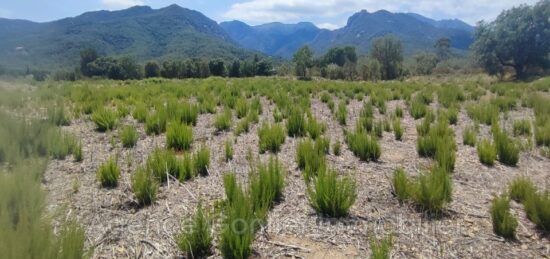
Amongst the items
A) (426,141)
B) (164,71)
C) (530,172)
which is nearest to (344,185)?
(426,141)

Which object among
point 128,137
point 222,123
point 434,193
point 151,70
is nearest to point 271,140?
point 222,123

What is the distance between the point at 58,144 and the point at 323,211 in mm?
3384

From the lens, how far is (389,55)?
53344 mm

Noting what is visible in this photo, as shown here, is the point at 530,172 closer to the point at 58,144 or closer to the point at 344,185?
the point at 344,185

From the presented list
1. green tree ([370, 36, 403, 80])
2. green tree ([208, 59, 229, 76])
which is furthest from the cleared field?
green tree ([208, 59, 229, 76])

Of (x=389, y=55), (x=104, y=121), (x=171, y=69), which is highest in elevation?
(x=389, y=55)

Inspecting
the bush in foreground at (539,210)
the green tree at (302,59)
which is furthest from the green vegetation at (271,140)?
the green tree at (302,59)

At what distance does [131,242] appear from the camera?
8.15 ft

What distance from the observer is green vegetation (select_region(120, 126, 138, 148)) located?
4.87m

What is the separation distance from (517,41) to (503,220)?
32.4 metres

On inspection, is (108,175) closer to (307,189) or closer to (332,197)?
(307,189)

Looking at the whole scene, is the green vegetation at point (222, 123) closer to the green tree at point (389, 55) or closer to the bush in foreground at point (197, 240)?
the bush in foreground at point (197, 240)

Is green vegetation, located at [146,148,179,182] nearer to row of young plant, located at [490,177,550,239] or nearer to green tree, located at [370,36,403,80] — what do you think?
row of young plant, located at [490,177,550,239]

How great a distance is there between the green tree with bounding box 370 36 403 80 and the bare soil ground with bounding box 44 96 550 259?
5129cm
